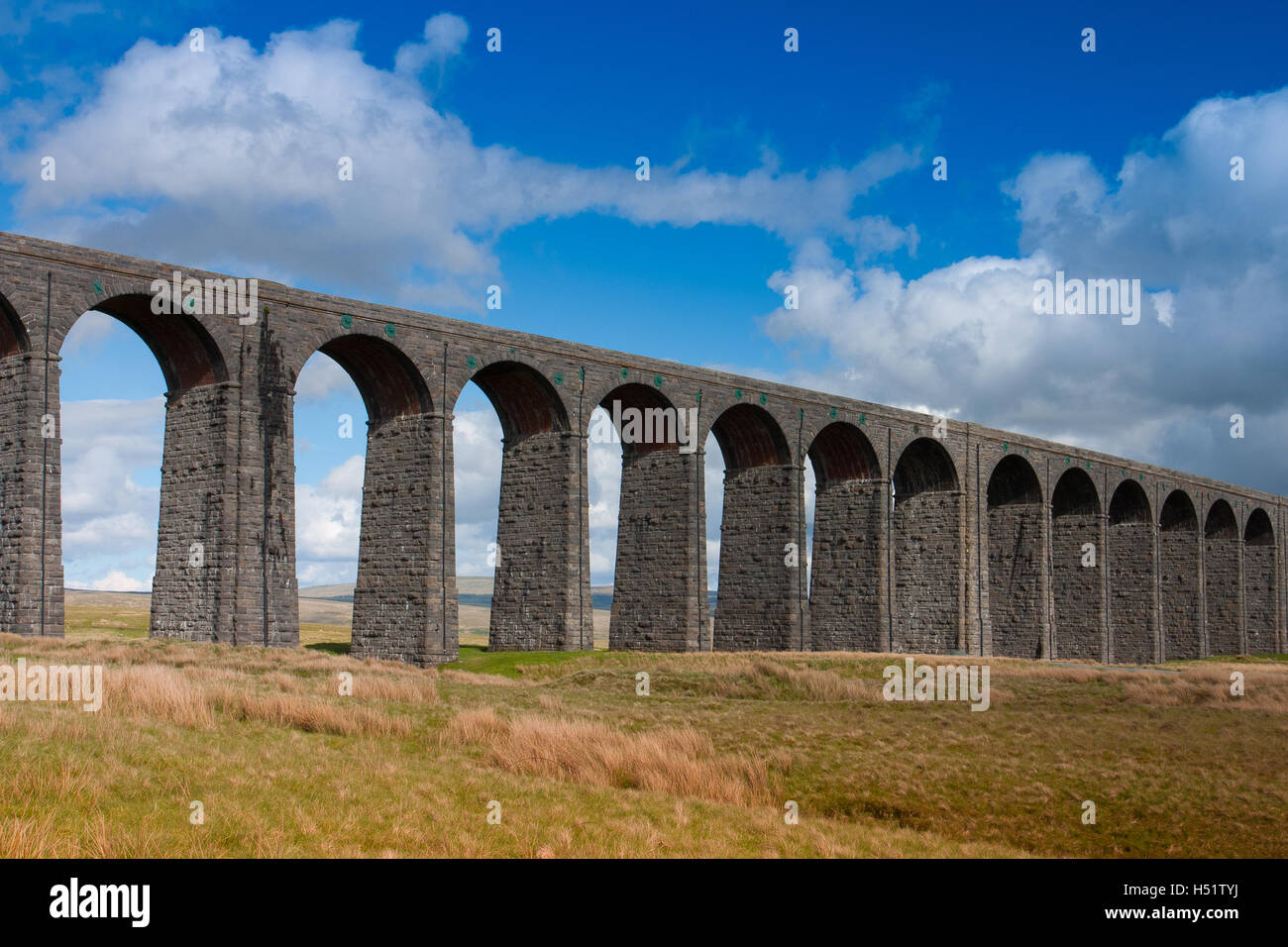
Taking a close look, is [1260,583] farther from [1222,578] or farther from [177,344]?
[177,344]

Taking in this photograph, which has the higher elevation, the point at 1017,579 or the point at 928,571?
the point at 928,571

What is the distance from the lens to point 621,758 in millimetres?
14781

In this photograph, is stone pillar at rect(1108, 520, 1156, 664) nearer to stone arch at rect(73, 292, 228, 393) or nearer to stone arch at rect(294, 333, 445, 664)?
stone arch at rect(294, 333, 445, 664)

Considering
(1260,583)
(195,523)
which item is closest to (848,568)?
(195,523)

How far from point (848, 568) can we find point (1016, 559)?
12.0 meters

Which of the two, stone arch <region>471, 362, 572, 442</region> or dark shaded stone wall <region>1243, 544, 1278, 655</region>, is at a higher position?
stone arch <region>471, 362, 572, 442</region>

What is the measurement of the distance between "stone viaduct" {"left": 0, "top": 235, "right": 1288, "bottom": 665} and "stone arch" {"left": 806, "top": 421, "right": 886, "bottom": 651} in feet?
0.30

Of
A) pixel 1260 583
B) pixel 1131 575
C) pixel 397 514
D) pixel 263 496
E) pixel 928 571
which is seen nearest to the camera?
pixel 263 496

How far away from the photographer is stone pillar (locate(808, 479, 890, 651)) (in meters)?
45.6

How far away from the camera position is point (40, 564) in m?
25.7

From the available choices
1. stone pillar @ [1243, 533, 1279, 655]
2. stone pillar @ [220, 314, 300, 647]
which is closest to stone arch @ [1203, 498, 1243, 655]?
stone pillar @ [1243, 533, 1279, 655]
